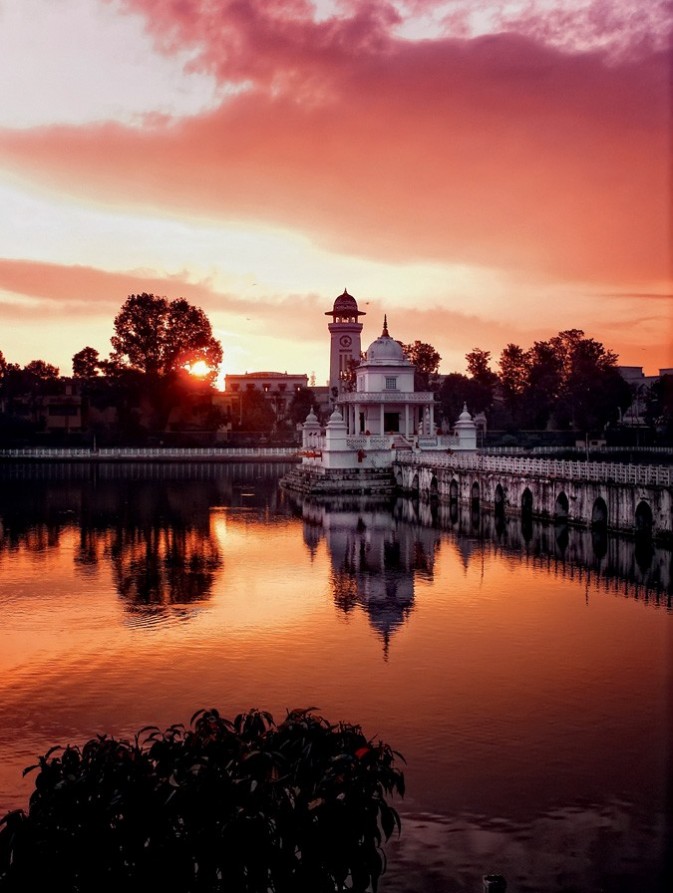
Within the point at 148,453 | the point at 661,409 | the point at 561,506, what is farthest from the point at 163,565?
the point at 661,409

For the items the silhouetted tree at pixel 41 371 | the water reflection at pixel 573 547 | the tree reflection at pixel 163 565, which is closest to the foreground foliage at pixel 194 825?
the tree reflection at pixel 163 565

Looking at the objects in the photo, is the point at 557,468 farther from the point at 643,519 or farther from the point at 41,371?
the point at 41,371

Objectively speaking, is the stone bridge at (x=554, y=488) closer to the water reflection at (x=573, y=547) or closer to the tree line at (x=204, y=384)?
the water reflection at (x=573, y=547)

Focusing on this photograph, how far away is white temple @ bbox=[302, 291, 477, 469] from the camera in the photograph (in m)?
73.7

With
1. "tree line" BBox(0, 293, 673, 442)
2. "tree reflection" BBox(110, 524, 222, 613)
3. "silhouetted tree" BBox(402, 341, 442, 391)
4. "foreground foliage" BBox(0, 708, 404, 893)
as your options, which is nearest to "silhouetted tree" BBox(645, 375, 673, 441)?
"tree line" BBox(0, 293, 673, 442)

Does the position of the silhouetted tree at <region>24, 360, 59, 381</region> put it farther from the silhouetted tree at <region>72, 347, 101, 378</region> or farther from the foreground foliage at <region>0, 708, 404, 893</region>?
the foreground foliage at <region>0, 708, 404, 893</region>

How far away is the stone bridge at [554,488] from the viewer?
4259 cm

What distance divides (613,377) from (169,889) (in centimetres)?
11419

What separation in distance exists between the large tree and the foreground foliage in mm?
110496

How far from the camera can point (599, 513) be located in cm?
4703

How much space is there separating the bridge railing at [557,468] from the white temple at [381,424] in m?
2.68

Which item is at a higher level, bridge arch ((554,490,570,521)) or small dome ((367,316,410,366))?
small dome ((367,316,410,366))

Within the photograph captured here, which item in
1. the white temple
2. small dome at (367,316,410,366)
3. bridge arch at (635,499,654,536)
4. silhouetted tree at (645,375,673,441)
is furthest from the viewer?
silhouetted tree at (645,375,673,441)

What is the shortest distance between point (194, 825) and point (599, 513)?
131 ft
